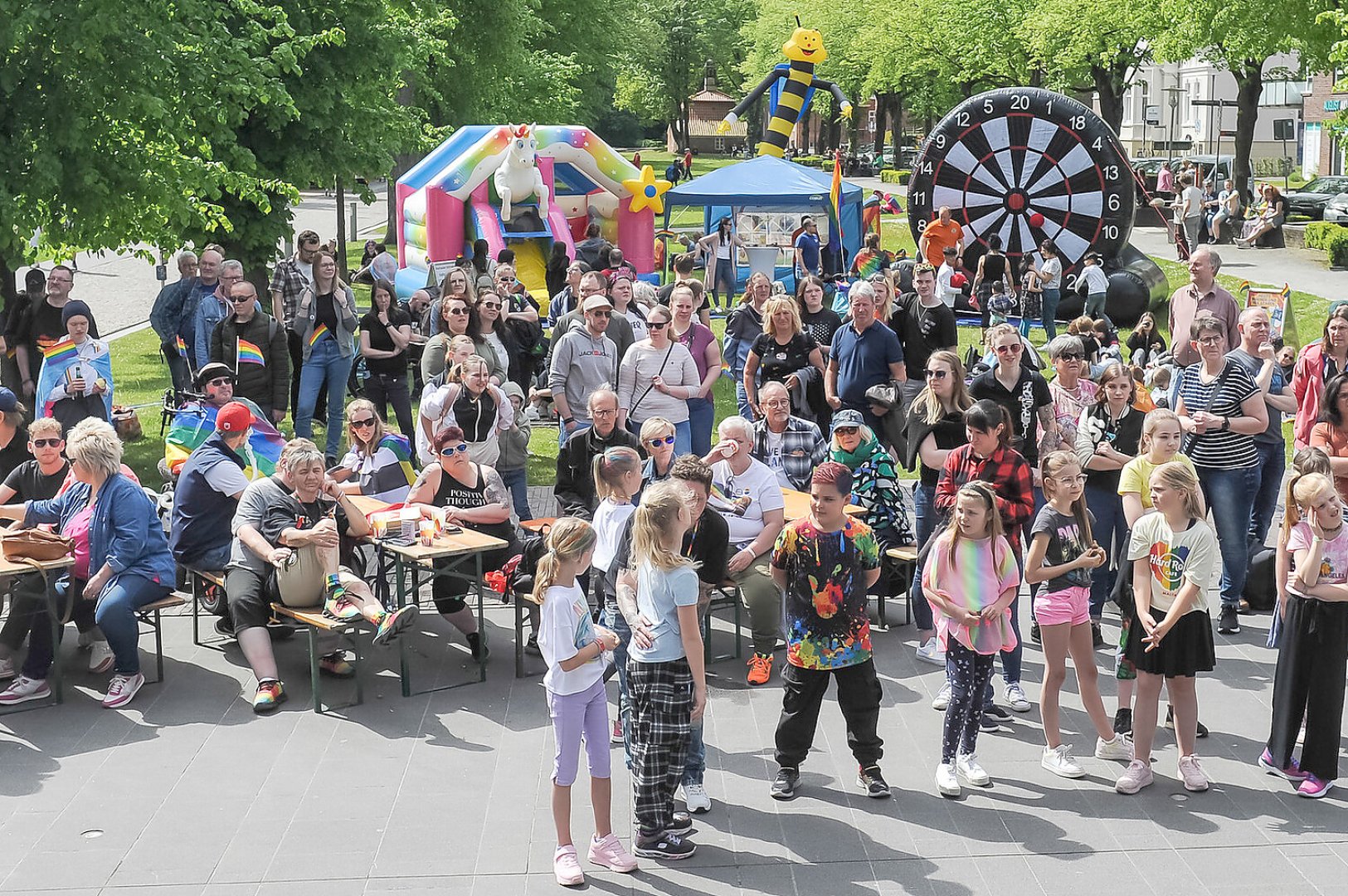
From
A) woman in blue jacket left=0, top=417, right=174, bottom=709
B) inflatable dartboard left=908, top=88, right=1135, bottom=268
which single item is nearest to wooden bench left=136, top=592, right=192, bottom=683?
woman in blue jacket left=0, top=417, right=174, bottom=709

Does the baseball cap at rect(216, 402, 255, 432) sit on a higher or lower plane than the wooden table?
higher

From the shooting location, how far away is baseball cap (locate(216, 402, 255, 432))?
8.38m

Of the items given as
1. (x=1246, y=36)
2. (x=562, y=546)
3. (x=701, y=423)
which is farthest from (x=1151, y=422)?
(x=1246, y=36)

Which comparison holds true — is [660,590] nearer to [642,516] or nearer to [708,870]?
[642,516]

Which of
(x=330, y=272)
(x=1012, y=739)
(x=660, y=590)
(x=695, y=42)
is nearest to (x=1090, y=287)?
(x=330, y=272)

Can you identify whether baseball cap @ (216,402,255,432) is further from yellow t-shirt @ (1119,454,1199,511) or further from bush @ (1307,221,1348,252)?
bush @ (1307,221,1348,252)

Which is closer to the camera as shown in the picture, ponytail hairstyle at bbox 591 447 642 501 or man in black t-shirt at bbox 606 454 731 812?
man in black t-shirt at bbox 606 454 731 812

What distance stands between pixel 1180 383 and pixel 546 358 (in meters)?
6.49

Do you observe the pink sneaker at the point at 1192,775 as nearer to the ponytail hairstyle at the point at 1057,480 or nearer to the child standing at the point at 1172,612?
the child standing at the point at 1172,612

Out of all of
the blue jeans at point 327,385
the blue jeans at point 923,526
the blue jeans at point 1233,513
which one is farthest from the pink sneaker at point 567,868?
the blue jeans at point 327,385

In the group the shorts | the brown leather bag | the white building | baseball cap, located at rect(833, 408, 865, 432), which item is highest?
the white building

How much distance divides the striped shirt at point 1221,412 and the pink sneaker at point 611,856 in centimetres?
453

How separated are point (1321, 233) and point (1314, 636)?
2703cm

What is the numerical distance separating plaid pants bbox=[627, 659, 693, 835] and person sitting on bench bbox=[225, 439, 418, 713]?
205 centimetres
